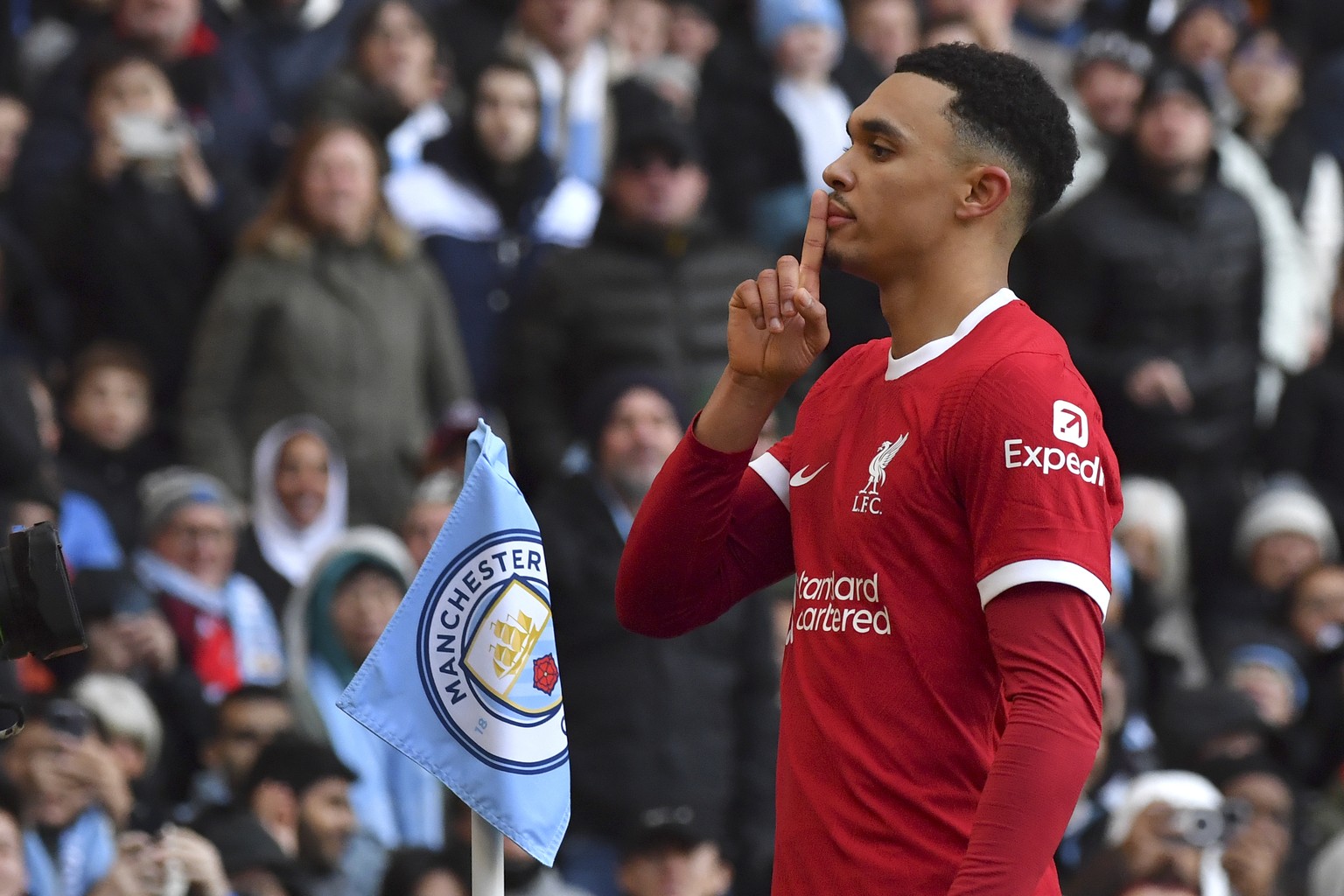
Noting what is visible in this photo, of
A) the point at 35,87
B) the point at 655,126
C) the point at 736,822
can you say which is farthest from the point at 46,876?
the point at 35,87

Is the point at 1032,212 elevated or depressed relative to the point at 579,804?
elevated

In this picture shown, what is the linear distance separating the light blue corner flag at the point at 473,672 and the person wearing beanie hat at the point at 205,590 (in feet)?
13.6

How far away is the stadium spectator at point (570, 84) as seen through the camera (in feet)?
30.8

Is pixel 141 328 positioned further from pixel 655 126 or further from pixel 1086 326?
pixel 1086 326

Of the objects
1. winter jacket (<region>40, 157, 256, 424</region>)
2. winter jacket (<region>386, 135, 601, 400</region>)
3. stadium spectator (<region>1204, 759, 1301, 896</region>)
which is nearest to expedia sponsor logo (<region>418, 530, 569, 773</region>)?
stadium spectator (<region>1204, 759, 1301, 896</region>)

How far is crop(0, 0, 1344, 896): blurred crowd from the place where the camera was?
265 inches

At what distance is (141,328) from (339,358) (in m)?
0.77

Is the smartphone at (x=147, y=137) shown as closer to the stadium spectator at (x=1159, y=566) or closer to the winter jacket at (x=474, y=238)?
the winter jacket at (x=474, y=238)

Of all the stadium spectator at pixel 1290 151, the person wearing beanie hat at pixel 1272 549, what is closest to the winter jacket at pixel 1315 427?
the person wearing beanie hat at pixel 1272 549

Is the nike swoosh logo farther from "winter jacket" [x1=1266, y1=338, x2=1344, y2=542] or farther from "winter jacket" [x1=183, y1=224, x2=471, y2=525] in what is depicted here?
"winter jacket" [x1=1266, y1=338, x2=1344, y2=542]

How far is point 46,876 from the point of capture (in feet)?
19.5

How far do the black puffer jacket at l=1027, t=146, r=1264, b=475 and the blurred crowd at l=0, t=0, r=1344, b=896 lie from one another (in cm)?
2

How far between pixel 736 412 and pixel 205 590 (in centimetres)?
457

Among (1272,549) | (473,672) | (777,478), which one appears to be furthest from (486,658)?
(1272,549)
